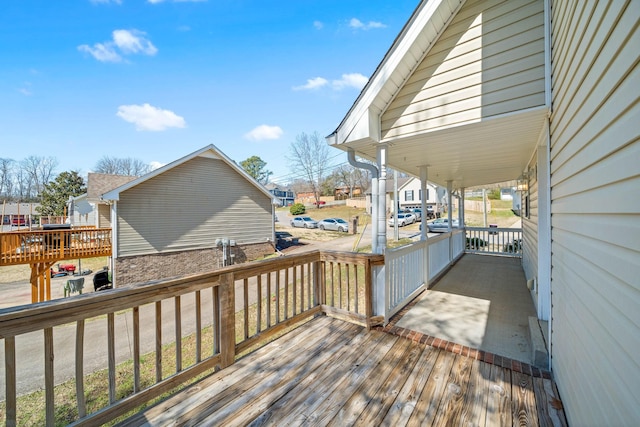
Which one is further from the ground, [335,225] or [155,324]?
[155,324]

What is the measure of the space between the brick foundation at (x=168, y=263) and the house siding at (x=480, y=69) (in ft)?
27.9

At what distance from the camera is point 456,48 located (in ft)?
9.29

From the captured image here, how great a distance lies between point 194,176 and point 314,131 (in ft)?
75.0

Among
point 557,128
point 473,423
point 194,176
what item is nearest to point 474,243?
point 557,128

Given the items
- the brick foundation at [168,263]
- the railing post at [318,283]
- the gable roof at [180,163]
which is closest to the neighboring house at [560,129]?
the railing post at [318,283]

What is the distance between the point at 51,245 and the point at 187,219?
14.8 ft

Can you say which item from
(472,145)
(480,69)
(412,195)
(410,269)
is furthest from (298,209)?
(480,69)

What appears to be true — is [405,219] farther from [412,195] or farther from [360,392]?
[360,392]

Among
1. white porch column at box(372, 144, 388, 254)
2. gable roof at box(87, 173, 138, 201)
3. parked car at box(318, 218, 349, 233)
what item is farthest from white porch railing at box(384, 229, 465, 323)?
parked car at box(318, 218, 349, 233)

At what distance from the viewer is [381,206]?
338 centimetres

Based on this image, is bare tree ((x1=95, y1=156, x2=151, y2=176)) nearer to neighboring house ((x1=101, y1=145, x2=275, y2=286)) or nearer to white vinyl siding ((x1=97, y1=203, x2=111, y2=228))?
white vinyl siding ((x1=97, y1=203, x2=111, y2=228))

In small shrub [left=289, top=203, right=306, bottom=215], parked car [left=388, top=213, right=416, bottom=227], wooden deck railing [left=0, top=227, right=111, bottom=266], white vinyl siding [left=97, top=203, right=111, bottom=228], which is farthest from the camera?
small shrub [left=289, top=203, right=306, bottom=215]

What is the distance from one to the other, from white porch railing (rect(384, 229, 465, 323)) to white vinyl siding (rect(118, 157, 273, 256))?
988cm

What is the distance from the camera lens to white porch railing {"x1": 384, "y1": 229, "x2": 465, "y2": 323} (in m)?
3.44
